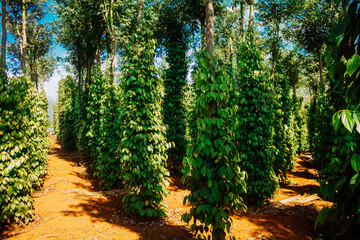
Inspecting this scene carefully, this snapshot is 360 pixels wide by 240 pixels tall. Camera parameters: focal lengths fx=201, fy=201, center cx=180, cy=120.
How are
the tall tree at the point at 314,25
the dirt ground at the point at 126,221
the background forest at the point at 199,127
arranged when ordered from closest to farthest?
the background forest at the point at 199,127 → the dirt ground at the point at 126,221 → the tall tree at the point at 314,25

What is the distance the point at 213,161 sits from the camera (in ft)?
10.5

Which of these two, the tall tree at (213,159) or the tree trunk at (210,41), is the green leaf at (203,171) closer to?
the tall tree at (213,159)

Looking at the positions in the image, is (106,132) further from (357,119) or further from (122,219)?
(357,119)

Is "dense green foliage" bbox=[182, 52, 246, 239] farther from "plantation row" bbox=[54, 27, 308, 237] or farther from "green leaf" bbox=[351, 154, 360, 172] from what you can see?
"green leaf" bbox=[351, 154, 360, 172]

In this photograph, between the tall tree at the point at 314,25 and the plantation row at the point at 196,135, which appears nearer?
the plantation row at the point at 196,135

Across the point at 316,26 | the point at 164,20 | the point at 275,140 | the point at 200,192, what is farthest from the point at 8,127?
the point at 316,26

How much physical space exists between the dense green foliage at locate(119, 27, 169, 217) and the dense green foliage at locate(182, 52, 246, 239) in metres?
1.80

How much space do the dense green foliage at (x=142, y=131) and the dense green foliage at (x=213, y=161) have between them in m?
1.80

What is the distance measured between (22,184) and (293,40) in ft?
66.6

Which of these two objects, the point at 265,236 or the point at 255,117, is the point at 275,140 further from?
the point at 265,236

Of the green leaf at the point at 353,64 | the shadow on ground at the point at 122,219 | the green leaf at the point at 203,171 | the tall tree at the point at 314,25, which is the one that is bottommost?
the shadow on ground at the point at 122,219

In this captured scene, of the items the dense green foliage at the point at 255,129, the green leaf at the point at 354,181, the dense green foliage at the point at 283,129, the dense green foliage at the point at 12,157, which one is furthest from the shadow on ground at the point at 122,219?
the dense green foliage at the point at 283,129

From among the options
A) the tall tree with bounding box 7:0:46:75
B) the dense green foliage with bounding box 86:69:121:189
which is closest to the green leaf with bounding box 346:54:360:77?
the dense green foliage with bounding box 86:69:121:189

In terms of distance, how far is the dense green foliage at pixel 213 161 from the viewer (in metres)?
3.03
